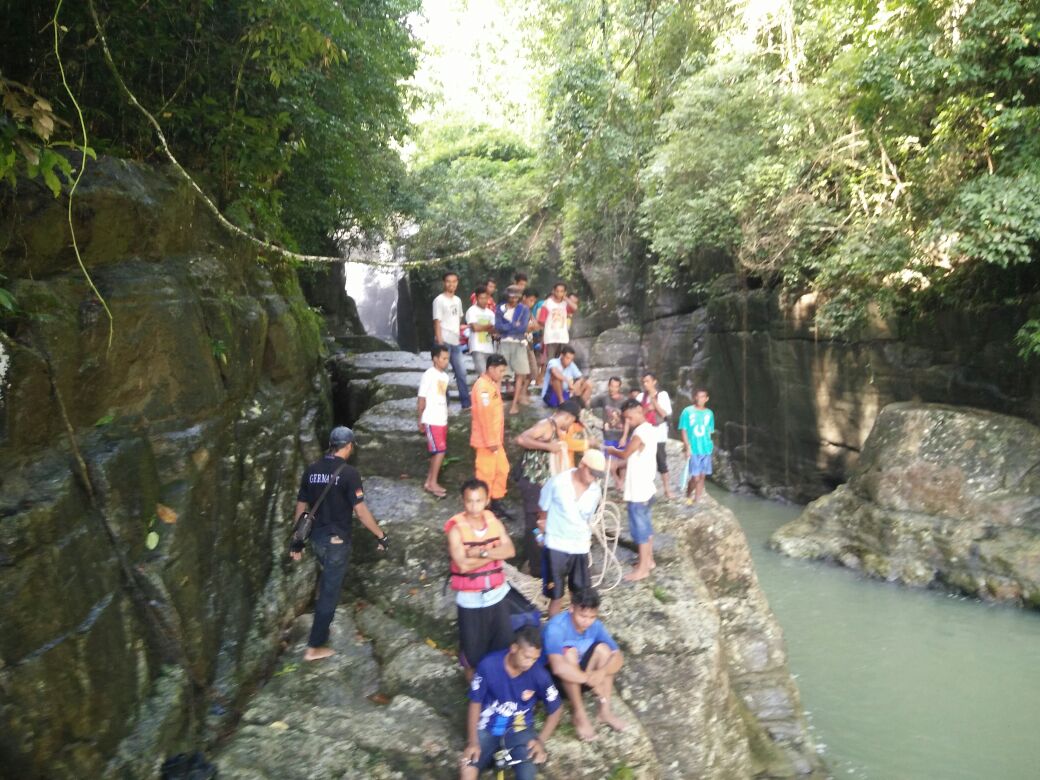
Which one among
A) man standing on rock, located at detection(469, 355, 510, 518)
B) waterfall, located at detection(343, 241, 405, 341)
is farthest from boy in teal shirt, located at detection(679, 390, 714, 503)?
waterfall, located at detection(343, 241, 405, 341)

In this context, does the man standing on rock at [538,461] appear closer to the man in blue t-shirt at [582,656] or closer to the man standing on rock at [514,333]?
the man in blue t-shirt at [582,656]

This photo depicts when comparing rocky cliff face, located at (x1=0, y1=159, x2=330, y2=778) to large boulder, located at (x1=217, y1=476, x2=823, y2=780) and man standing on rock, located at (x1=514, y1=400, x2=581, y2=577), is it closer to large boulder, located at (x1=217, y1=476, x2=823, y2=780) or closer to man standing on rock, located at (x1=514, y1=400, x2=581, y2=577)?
large boulder, located at (x1=217, y1=476, x2=823, y2=780)

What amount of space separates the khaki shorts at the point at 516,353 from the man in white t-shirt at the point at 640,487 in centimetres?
201

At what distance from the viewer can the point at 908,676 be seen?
26.5 ft

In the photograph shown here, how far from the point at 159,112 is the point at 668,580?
5.68 metres

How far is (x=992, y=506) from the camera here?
1003cm

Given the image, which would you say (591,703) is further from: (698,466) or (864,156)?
(864,156)

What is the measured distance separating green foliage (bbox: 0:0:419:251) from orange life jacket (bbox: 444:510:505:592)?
2.81 meters

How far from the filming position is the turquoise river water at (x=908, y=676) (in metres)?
6.60

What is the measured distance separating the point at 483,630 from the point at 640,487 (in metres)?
2.11

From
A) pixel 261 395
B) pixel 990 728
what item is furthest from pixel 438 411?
pixel 990 728

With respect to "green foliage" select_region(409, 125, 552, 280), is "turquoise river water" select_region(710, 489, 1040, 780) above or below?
below

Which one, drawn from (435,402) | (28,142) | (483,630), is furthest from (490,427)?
(28,142)

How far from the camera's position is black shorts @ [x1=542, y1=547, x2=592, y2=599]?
500cm
